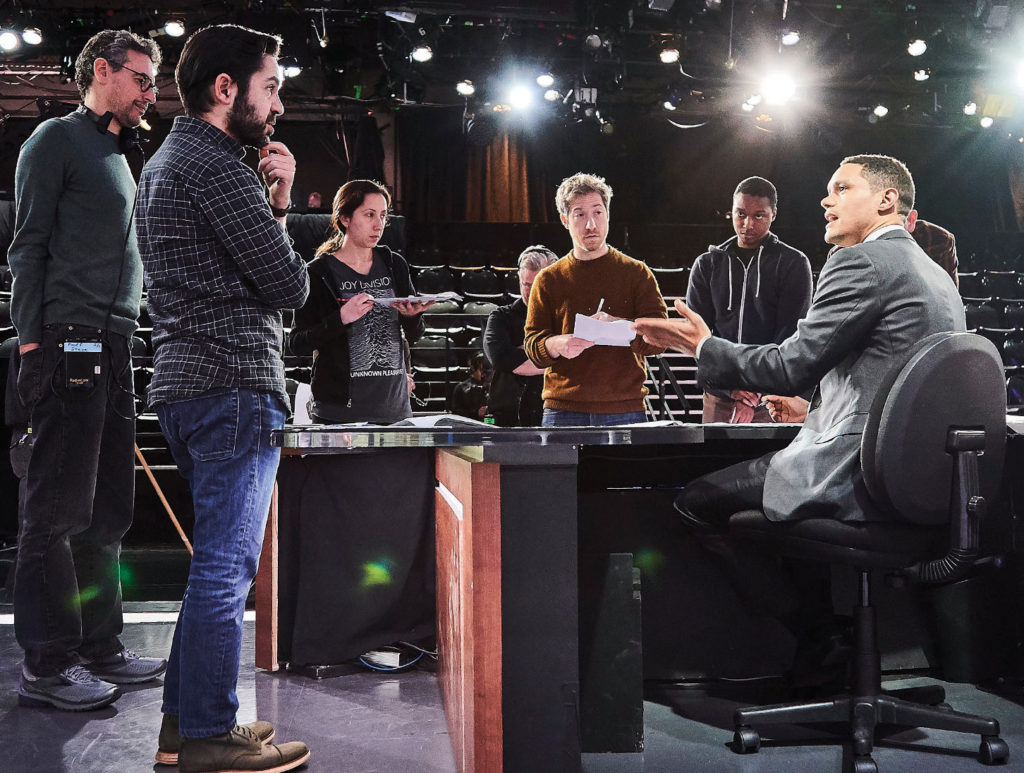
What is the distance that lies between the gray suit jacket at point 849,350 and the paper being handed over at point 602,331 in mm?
513

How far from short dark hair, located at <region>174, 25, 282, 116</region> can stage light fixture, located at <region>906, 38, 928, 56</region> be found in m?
9.35

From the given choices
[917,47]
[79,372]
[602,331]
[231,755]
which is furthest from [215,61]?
[917,47]

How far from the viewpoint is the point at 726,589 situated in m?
2.47

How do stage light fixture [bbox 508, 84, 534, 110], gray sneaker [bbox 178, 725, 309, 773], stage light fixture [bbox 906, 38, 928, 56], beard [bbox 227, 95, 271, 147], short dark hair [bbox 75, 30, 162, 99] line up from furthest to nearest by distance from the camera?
stage light fixture [bbox 508, 84, 534, 110], stage light fixture [bbox 906, 38, 928, 56], short dark hair [bbox 75, 30, 162, 99], beard [bbox 227, 95, 271, 147], gray sneaker [bbox 178, 725, 309, 773]

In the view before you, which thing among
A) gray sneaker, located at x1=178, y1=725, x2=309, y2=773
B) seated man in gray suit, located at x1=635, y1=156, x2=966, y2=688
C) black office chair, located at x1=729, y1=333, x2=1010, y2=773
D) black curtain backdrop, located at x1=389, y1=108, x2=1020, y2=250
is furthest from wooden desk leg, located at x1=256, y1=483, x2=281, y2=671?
black curtain backdrop, located at x1=389, y1=108, x2=1020, y2=250

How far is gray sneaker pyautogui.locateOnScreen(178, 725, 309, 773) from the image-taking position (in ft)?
5.46

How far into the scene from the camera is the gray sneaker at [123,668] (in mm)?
2465

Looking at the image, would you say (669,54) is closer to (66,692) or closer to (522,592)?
(66,692)

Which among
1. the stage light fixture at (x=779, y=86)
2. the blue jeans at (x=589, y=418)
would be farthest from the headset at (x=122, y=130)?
the stage light fixture at (x=779, y=86)

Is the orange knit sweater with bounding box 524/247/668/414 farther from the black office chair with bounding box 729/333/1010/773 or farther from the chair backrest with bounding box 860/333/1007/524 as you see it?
the chair backrest with bounding box 860/333/1007/524

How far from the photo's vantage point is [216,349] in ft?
5.52

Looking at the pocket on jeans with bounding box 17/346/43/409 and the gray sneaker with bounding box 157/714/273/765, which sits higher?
the pocket on jeans with bounding box 17/346/43/409

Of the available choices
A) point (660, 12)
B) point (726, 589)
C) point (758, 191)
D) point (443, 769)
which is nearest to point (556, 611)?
point (443, 769)

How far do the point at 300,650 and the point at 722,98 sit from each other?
9874 millimetres
